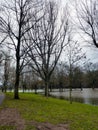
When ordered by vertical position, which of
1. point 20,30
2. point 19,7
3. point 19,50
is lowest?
point 19,50

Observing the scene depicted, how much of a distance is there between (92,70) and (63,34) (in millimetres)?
60939

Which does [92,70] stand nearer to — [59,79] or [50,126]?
[59,79]

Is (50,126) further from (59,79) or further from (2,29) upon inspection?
(59,79)

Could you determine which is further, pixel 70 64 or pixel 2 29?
pixel 2 29

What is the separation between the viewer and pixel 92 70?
282 ft

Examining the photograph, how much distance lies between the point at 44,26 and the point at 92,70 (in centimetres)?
6146

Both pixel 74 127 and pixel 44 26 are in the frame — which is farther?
pixel 44 26

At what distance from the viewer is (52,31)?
27484mm

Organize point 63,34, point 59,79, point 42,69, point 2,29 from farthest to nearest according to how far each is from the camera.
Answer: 1. point 59,79
2. point 42,69
3. point 63,34
4. point 2,29

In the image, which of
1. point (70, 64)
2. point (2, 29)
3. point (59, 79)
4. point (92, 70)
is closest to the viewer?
point (70, 64)

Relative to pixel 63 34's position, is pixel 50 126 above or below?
below

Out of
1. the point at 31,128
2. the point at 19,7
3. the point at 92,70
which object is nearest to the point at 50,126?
the point at 31,128

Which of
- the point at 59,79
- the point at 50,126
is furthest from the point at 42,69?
the point at 59,79

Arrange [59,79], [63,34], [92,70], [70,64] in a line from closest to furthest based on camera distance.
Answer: [70,64] → [63,34] → [59,79] → [92,70]
